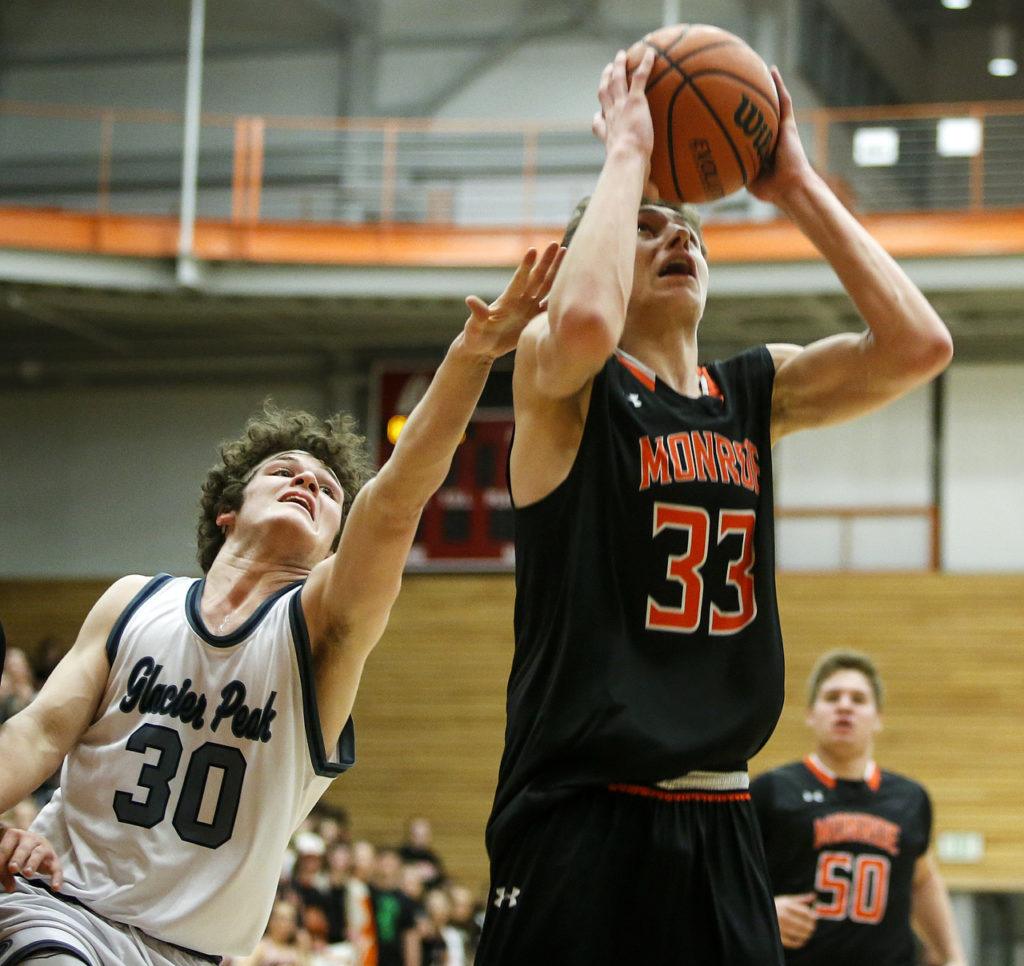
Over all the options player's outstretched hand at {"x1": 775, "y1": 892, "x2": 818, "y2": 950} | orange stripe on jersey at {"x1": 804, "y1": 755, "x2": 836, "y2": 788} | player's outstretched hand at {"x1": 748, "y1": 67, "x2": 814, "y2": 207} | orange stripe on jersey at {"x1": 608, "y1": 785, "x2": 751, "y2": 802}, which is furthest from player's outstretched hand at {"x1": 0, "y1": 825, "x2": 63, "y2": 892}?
orange stripe on jersey at {"x1": 804, "y1": 755, "x2": 836, "y2": 788}

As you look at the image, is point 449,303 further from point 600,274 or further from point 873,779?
point 600,274

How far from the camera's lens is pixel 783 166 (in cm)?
313

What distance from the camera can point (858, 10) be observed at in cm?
2006

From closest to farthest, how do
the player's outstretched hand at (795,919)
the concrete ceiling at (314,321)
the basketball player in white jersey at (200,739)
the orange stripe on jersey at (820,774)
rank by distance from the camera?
1. the basketball player in white jersey at (200,739)
2. the player's outstretched hand at (795,919)
3. the orange stripe on jersey at (820,774)
4. the concrete ceiling at (314,321)

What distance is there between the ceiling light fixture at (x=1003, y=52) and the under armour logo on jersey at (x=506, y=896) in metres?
19.3

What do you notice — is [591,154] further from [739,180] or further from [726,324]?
[739,180]

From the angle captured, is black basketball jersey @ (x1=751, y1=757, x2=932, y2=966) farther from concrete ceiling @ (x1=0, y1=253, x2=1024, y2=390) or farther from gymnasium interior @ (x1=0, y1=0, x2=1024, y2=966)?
concrete ceiling @ (x1=0, y1=253, x2=1024, y2=390)

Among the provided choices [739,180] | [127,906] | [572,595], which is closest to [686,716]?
[572,595]

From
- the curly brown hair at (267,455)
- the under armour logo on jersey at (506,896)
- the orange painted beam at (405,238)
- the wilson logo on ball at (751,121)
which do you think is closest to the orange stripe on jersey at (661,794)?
the under armour logo on jersey at (506,896)

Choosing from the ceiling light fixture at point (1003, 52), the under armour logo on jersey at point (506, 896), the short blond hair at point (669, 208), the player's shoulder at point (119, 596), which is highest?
the ceiling light fixture at point (1003, 52)

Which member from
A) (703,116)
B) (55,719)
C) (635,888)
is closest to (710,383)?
(703,116)

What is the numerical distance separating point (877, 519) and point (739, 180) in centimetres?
1427

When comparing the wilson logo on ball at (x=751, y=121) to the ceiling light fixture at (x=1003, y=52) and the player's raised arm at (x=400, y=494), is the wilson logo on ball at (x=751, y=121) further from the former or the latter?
the ceiling light fixture at (x=1003, y=52)

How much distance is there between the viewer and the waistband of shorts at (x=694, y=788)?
2877 mm
